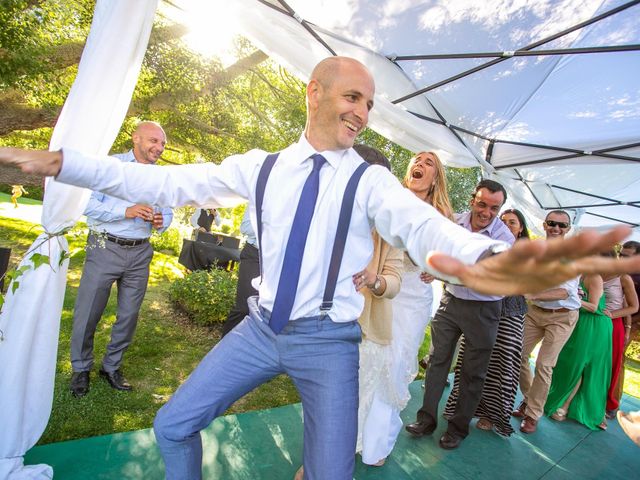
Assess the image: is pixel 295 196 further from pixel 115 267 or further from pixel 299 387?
pixel 115 267

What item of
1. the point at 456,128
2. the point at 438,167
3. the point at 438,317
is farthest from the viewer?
the point at 456,128

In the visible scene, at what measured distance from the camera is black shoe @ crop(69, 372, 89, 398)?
10.0 feet

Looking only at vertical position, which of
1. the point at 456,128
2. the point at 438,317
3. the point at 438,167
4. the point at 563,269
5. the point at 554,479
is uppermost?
the point at 456,128

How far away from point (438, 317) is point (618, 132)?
327 cm

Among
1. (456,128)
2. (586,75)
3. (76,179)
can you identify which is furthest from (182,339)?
(586,75)

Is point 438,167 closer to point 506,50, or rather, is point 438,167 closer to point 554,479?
point 506,50

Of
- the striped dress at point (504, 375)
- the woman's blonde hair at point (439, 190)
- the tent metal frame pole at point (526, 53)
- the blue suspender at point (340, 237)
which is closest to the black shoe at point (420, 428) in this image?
the striped dress at point (504, 375)

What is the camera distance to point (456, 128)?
5.34 m

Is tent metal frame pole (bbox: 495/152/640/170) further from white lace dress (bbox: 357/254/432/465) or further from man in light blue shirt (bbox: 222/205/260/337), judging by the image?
man in light blue shirt (bbox: 222/205/260/337)

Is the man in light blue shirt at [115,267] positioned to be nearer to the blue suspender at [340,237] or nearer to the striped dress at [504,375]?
the blue suspender at [340,237]

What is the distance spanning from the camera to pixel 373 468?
291 centimetres

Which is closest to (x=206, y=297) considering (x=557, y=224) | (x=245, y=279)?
(x=245, y=279)

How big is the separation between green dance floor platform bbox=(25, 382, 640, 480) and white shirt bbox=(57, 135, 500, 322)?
5.10 feet

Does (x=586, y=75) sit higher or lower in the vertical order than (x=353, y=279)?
higher
